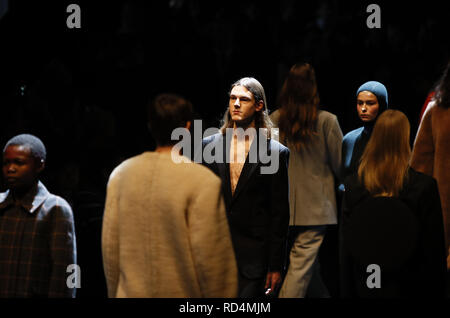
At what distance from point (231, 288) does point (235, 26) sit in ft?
12.3

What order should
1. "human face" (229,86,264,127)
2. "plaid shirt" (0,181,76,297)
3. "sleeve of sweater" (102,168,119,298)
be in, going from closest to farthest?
"sleeve of sweater" (102,168,119,298)
"plaid shirt" (0,181,76,297)
"human face" (229,86,264,127)

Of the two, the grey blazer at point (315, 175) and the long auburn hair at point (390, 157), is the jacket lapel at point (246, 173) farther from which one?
the grey blazer at point (315, 175)

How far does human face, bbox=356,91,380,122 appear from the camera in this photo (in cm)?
515

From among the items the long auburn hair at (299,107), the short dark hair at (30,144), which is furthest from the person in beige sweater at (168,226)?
the long auburn hair at (299,107)

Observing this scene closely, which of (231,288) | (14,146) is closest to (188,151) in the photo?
(14,146)

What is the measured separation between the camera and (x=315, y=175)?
5430mm

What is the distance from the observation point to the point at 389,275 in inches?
151

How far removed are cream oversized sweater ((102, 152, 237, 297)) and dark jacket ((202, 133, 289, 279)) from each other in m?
0.99

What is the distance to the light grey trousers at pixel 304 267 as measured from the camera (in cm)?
531

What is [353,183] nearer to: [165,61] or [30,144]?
[30,144]

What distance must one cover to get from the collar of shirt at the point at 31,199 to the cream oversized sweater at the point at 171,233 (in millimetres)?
919

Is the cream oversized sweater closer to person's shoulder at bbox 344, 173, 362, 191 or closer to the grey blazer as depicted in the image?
person's shoulder at bbox 344, 173, 362, 191

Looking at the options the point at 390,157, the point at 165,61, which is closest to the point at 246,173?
the point at 390,157

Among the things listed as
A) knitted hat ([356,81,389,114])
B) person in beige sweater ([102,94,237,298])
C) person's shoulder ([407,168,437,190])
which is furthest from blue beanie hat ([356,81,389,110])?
person in beige sweater ([102,94,237,298])
